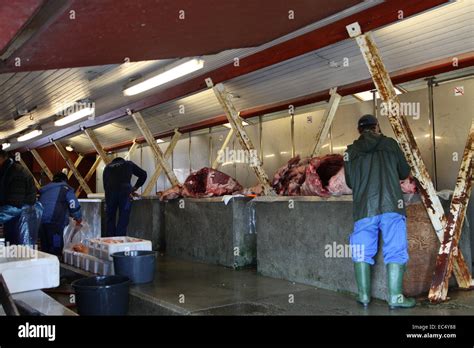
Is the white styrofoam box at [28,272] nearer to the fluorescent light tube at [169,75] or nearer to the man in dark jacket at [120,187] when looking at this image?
the fluorescent light tube at [169,75]

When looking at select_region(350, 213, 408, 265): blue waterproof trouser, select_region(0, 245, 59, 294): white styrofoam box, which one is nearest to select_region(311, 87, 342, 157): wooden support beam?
select_region(350, 213, 408, 265): blue waterproof trouser

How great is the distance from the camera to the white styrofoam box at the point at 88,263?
6.17 meters

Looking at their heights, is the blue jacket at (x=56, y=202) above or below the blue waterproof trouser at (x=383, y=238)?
above

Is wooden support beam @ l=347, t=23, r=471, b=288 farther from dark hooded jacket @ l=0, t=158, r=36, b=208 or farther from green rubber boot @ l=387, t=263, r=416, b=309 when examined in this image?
dark hooded jacket @ l=0, t=158, r=36, b=208

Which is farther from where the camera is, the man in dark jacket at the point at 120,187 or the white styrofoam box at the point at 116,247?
the man in dark jacket at the point at 120,187

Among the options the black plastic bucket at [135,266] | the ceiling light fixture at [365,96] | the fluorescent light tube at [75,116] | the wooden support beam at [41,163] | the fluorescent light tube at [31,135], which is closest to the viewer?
the black plastic bucket at [135,266]

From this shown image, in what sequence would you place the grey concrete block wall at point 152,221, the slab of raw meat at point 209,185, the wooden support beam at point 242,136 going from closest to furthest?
1. the wooden support beam at point 242,136
2. the slab of raw meat at point 209,185
3. the grey concrete block wall at point 152,221

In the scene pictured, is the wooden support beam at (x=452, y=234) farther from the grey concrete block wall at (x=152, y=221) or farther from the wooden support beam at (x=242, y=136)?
the grey concrete block wall at (x=152, y=221)

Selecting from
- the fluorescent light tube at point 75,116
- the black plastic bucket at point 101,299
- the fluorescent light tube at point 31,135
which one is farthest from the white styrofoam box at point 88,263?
the fluorescent light tube at point 31,135

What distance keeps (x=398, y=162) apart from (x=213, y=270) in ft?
11.3

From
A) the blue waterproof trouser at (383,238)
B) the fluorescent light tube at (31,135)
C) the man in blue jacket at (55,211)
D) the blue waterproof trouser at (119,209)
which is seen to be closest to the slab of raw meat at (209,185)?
the blue waterproof trouser at (119,209)

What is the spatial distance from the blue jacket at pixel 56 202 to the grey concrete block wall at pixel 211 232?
6.12ft

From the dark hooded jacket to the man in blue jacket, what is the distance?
117 centimetres

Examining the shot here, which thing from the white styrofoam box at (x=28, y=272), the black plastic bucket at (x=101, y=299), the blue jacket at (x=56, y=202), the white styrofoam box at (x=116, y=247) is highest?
the blue jacket at (x=56, y=202)
